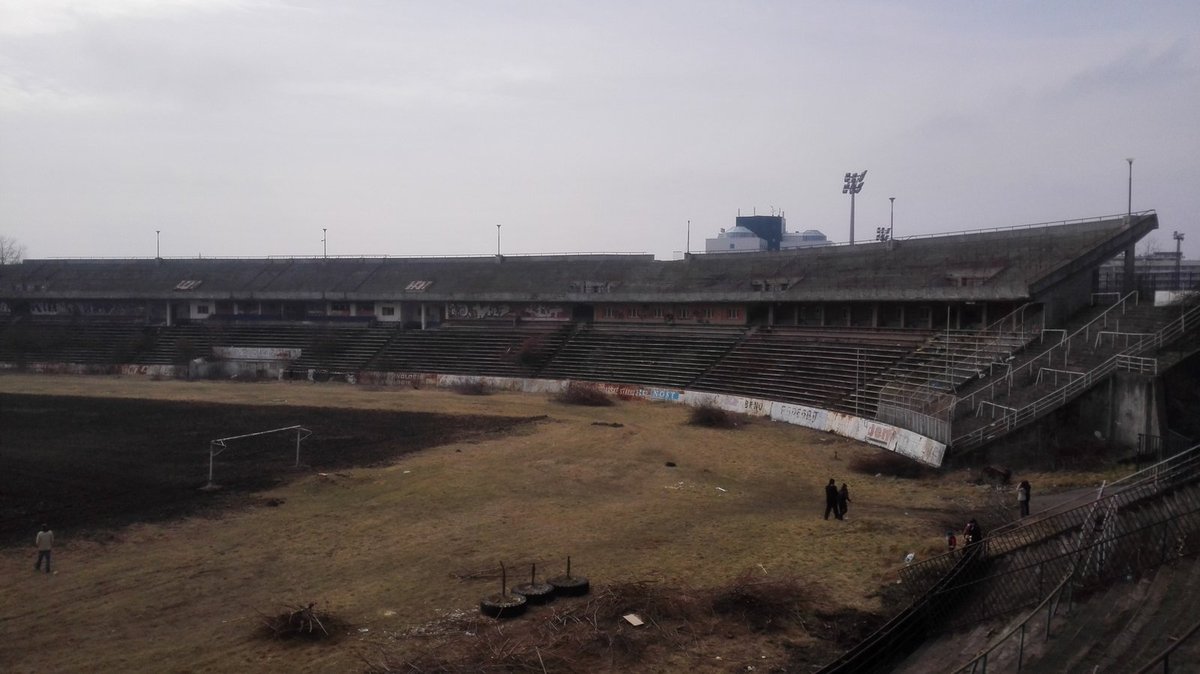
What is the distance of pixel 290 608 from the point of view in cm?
1442

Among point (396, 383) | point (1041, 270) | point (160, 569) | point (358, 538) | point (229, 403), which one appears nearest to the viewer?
point (160, 569)

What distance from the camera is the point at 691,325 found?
5525 centimetres

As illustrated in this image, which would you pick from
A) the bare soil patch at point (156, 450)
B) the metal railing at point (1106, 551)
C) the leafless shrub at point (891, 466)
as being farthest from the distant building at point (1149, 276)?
the bare soil patch at point (156, 450)

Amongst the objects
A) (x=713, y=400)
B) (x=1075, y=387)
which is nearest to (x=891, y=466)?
(x=1075, y=387)

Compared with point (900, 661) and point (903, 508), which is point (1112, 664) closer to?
point (900, 661)

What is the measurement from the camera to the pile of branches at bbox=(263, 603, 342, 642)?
525 inches

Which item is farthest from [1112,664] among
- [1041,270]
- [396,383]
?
[396,383]

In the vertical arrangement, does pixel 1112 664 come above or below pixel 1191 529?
below

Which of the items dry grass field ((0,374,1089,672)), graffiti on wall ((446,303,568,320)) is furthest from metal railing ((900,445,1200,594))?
graffiti on wall ((446,303,568,320))

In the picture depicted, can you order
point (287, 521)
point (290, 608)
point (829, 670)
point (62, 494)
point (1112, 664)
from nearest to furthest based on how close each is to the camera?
1. point (1112, 664)
2. point (829, 670)
3. point (290, 608)
4. point (287, 521)
5. point (62, 494)

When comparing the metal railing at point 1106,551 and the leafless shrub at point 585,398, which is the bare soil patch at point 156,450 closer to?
the leafless shrub at point 585,398

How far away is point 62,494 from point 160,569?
815 centimetres

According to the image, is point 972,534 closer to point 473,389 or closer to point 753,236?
point 473,389

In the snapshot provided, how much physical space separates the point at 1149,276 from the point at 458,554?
47575mm
